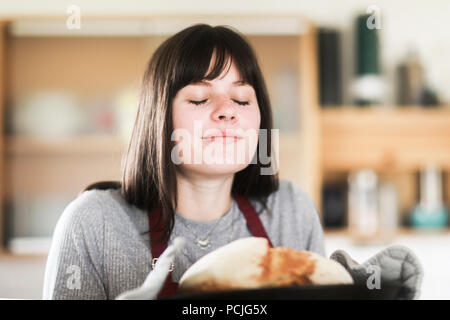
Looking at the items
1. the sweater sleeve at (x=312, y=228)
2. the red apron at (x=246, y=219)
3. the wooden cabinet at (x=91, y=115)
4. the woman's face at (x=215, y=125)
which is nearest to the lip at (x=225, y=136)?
the woman's face at (x=215, y=125)

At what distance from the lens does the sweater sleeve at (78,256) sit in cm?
55

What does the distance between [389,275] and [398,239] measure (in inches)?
49.1

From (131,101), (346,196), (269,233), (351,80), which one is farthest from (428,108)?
(269,233)

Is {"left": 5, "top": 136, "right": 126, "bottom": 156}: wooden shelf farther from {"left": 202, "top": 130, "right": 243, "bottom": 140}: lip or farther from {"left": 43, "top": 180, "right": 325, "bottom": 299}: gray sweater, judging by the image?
{"left": 202, "top": 130, "right": 243, "bottom": 140}: lip

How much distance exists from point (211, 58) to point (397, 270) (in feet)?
1.10

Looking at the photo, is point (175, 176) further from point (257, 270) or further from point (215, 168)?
point (257, 270)

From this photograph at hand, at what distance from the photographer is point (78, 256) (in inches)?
22.6

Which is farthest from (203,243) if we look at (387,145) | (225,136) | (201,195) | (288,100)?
(387,145)

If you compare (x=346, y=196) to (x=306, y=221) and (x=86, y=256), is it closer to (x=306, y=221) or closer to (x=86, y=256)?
(x=306, y=221)

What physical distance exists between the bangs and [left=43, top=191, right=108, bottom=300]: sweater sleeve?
198 millimetres

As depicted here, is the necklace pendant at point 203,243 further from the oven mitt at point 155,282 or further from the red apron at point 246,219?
the oven mitt at point 155,282

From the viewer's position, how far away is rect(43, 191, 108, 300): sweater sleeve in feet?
1.80

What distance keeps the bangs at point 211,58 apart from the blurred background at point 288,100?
0.94 meters
